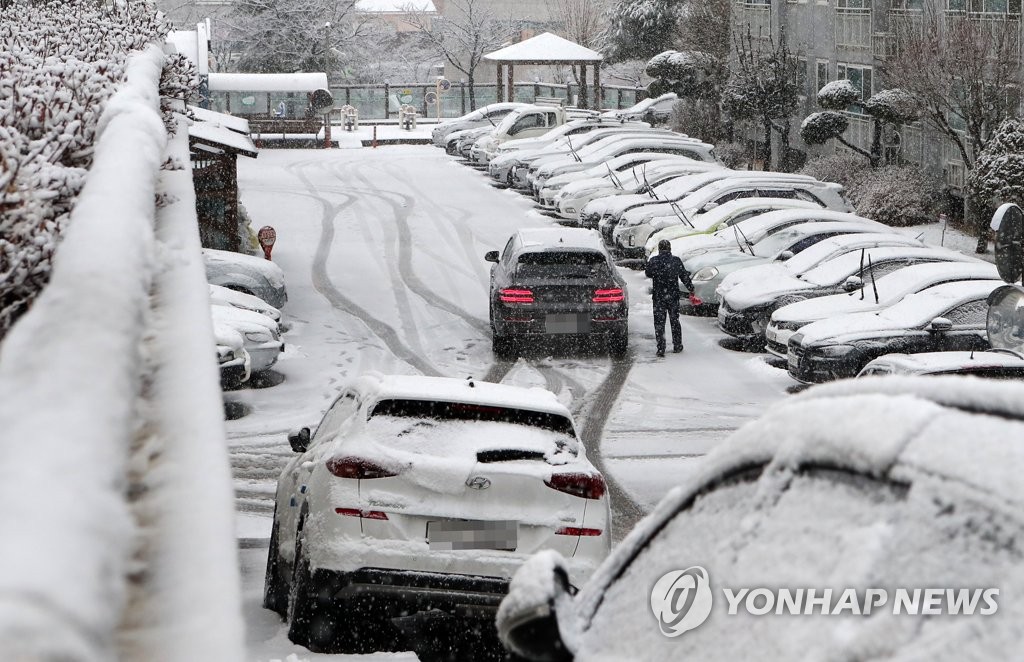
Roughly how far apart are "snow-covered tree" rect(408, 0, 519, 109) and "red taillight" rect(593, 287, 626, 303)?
154 ft

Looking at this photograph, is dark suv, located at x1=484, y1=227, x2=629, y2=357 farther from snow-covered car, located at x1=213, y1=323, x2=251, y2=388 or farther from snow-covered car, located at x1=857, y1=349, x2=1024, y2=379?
snow-covered car, located at x1=857, y1=349, x2=1024, y2=379

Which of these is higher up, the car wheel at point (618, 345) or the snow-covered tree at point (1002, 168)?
the snow-covered tree at point (1002, 168)

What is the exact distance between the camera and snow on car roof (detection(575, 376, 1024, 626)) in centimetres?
196

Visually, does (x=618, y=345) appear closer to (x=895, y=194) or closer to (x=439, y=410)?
(x=439, y=410)

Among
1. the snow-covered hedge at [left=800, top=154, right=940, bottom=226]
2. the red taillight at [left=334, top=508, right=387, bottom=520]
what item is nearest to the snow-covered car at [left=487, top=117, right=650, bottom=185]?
the snow-covered hedge at [left=800, top=154, right=940, bottom=226]

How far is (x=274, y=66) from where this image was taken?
57.1 meters

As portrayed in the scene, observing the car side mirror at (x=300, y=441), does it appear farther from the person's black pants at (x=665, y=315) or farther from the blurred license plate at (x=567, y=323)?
the person's black pants at (x=665, y=315)

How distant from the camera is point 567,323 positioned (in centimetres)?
1573

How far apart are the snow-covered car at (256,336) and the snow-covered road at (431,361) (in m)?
0.33

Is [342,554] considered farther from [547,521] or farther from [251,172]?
[251,172]

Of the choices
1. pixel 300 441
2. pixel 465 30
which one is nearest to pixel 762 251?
pixel 300 441

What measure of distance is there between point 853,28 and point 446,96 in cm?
2675

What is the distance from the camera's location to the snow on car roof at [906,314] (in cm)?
1422

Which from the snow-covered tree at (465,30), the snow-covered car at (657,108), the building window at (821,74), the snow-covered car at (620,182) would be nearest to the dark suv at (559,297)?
the snow-covered car at (620,182)
